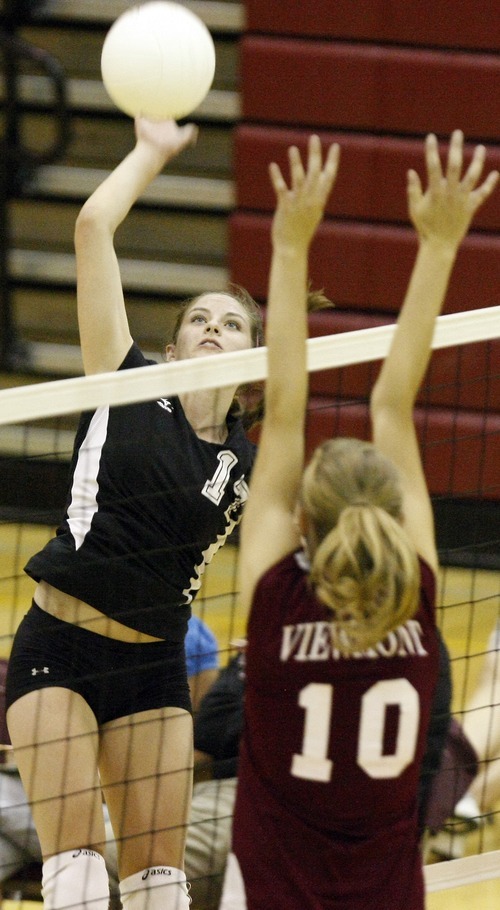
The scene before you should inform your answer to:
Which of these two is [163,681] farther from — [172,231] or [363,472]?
[172,231]

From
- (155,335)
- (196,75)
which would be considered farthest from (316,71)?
(196,75)

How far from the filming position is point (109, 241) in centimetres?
256

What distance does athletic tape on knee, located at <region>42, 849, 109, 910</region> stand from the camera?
254 cm

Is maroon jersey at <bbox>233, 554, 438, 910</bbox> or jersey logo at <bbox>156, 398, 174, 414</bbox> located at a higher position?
jersey logo at <bbox>156, 398, 174, 414</bbox>

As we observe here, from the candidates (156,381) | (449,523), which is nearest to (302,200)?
(156,381)

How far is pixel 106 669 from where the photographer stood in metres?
2.64

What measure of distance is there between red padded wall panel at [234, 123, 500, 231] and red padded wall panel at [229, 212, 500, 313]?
77 millimetres

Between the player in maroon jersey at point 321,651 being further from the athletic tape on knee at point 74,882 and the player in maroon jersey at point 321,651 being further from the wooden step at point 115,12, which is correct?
the wooden step at point 115,12

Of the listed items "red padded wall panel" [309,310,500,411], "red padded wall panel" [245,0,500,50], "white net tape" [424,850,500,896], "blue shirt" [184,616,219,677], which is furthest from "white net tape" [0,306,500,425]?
"red padded wall panel" [245,0,500,50]

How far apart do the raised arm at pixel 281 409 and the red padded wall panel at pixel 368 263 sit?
13.5 feet

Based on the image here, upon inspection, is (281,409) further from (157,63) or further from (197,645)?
(197,645)

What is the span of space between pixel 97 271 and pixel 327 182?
0.78 meters

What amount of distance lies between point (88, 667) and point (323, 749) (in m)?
0.85

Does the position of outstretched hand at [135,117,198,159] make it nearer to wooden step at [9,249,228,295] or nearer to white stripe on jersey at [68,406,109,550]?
white stripe on jersey at [68,406,109,550]
